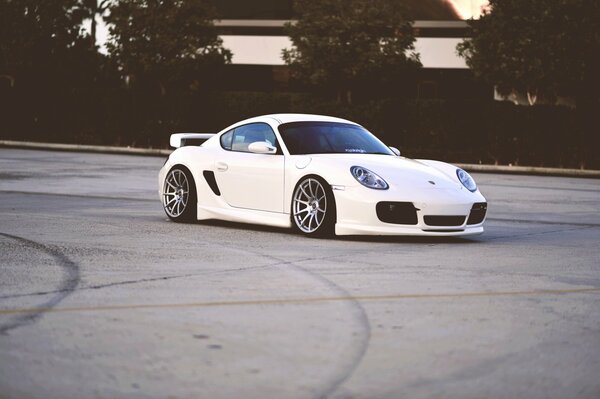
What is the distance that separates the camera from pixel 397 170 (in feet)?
41.8

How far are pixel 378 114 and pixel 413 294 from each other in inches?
982

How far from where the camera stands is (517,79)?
34.3 meters

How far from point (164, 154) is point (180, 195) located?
1898 cm

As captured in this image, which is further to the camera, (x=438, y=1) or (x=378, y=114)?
(x=438, y=1)

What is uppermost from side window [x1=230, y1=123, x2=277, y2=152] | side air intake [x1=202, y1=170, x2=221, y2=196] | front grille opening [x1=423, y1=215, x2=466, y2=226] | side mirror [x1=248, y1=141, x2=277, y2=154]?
side window [x1=230, y1=123, x2=277, y2=152]

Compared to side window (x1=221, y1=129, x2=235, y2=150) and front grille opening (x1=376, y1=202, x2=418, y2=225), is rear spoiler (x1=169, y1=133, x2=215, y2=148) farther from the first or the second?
front grille opening (x1=376, y1=202, x2=418, y2=225)

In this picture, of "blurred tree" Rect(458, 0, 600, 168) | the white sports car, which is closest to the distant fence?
"blurred tree" Rect(458, 0, 600, 168)

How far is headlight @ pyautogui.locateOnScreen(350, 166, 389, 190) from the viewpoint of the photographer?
12.4 m

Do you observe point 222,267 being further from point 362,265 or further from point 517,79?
point 517,79

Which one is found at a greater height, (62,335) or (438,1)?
(438,1)

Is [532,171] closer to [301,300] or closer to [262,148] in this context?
[262,148]

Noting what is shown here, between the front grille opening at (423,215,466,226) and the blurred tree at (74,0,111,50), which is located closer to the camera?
the front grille opening at (423,215,466,226)

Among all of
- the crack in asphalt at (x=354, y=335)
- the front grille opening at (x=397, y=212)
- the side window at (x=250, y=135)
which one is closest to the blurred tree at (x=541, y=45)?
the side window at (x=250, y=135)

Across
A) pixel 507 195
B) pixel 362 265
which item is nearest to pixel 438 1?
pixel 507 195
